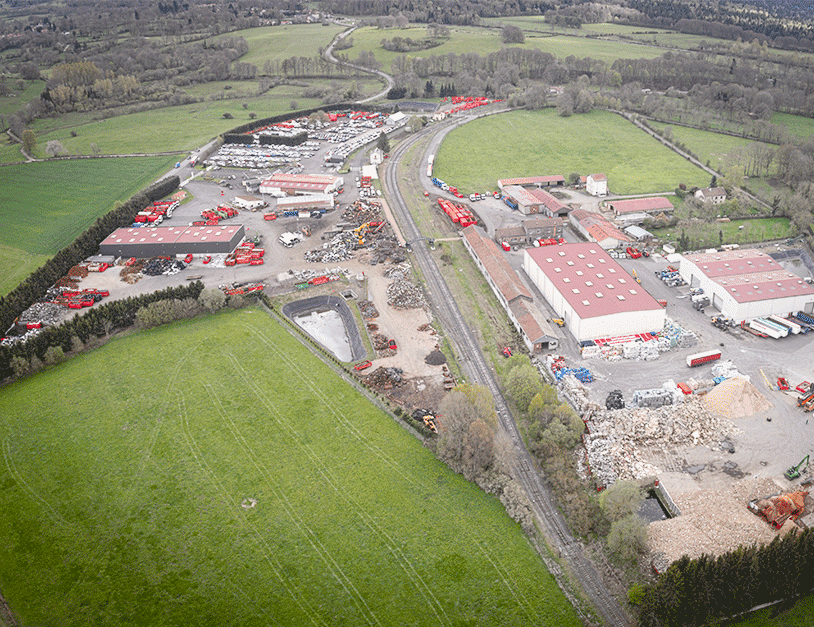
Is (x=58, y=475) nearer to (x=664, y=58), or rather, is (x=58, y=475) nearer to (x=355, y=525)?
(x=355, y=525)

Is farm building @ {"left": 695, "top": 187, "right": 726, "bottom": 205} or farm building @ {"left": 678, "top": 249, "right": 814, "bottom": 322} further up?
farm building @ {"left": 695, "top": 187, "right": 726, "bottom": 205}

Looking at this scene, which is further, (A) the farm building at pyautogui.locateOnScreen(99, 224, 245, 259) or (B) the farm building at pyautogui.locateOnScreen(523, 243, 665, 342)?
(A) the farm building at pyautogui.locateOnScreen(99, 224, 245, 259)

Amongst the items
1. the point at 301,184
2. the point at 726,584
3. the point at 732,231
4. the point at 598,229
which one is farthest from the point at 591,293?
the point at 301,184

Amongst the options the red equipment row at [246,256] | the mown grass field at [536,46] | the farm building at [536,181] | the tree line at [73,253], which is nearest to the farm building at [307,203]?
the red equipment row at [246,256]

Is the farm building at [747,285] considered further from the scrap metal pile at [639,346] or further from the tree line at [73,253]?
the tree line at [73,253]

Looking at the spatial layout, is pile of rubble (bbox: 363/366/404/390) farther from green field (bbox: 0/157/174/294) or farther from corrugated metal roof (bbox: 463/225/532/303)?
green field (bbox: 0/157/174/294)

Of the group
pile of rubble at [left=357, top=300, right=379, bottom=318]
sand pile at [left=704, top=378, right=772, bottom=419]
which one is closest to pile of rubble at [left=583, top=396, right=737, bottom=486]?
sand pile at [left=704, top=378, right=772, bottom=419]
